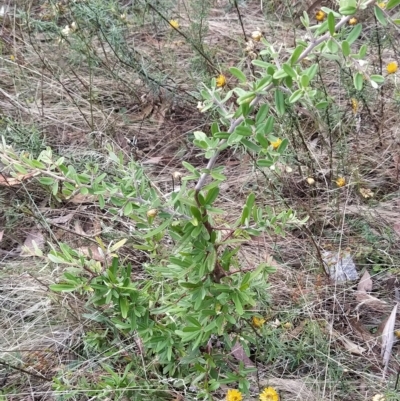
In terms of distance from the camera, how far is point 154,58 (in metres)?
3.44

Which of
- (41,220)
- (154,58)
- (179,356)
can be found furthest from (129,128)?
(179,356)

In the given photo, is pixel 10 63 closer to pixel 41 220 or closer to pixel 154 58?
pixel 154 58

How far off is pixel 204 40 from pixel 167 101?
665 mm

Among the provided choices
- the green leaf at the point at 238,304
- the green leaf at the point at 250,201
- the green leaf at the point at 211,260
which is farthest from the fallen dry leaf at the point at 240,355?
the green leaf at the point at 250,201

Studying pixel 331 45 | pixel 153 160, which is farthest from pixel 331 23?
pixel 153 160

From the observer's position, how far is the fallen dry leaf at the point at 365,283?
2248 millimetres

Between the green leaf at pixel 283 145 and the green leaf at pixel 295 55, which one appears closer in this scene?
the green leaf at pixel 295 55

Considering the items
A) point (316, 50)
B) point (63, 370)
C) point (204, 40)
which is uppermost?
point (316, 50)

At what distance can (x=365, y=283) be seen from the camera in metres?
2.27

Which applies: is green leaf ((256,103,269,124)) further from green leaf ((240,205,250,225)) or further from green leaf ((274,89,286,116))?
green leaf ((240,205,250,225))

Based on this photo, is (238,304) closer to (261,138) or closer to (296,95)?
(261,138)

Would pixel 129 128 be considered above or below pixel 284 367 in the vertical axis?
above

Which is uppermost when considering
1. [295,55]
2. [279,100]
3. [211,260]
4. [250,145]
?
[295,55]

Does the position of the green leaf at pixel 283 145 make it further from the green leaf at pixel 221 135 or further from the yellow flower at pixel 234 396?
the yellow flower at pixel 234 396
